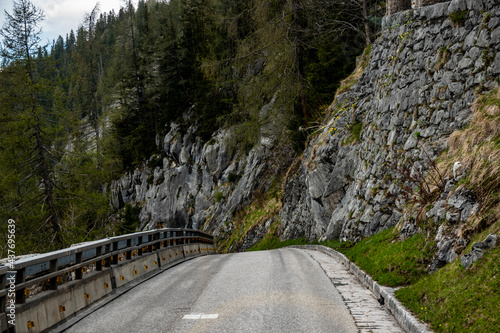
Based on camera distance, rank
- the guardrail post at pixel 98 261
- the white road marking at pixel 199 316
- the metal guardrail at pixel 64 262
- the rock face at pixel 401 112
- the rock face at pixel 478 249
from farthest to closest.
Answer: the rock face at pixel 401 112, the guardrail post at pixel 98 261, the white road marking at pixel 199 316, the rock face at pixel 478 249, the metal guardrail at pixel 64 262

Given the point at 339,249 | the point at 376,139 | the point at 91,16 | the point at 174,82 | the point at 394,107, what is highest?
the point at 91,16

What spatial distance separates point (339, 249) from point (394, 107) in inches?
220

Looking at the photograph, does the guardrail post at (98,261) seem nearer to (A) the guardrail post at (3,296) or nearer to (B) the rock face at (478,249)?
(A) the guardrail post at (3,296)

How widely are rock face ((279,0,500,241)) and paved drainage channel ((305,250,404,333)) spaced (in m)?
1.68

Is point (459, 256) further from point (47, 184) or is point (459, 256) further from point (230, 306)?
point (47, 184)

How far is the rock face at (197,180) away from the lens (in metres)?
34.8

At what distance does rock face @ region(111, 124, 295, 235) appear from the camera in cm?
3482

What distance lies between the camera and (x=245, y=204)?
111ft

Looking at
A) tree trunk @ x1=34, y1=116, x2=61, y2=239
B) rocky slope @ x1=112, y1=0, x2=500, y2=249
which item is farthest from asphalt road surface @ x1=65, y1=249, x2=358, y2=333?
tree trunk @ x1=34, y1=116, x2=61, y2=239

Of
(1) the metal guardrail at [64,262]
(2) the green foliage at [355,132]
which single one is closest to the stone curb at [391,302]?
(1) the metal guardrail at [64,262]

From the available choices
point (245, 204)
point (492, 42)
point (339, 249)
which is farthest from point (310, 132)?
point (492, 42)

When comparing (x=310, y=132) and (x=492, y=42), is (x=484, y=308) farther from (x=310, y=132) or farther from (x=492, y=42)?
(x=310, y=132)

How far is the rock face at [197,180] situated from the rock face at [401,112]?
1308cm

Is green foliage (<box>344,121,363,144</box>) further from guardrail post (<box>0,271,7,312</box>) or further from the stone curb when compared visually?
guardrail post (<box>0,271,7,312</box>)
